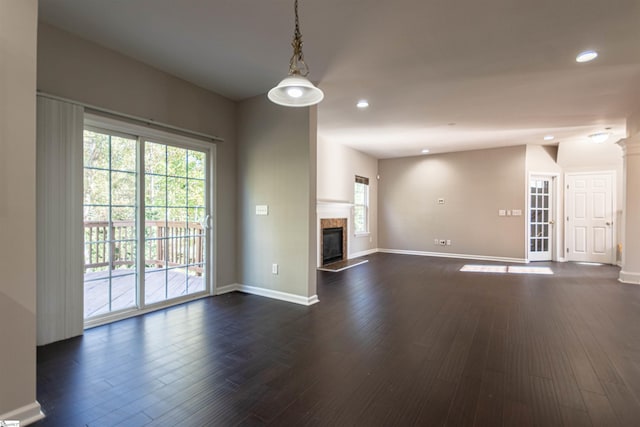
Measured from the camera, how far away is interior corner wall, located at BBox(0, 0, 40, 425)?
160 centimetres

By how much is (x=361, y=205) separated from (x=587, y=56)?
18.5 ft

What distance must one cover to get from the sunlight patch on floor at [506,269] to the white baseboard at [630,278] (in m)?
1.01

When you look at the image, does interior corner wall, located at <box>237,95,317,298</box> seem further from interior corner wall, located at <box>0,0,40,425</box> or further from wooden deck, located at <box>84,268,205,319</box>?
interior corner wall, located at <box>0,0,40,425</box>

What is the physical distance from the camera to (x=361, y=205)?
8.23m

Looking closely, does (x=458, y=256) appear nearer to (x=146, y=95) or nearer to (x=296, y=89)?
(x=296, y=89)

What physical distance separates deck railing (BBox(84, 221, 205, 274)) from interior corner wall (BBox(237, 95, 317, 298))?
0.69 metres

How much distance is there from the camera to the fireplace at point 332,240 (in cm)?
649

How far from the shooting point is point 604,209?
6762 mm

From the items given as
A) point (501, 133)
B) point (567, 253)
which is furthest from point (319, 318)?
point (567, 253)

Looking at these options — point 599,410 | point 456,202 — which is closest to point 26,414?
point 599,410

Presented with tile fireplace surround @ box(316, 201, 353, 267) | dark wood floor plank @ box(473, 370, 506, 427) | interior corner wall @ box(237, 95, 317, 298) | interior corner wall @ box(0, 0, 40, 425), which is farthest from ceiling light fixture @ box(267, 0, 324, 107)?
tile fireplace surround @ box(316, 201, 353, 267)

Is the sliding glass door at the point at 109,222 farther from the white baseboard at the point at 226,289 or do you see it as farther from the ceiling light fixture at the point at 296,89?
the ceiling light fixture at the point at 296,89

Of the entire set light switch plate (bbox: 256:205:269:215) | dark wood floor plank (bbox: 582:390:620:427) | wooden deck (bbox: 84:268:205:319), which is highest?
light switch plate (bbox: 256:205:269:215)

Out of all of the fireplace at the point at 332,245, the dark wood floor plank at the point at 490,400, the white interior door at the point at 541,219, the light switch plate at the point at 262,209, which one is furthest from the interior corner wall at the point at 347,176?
the dark wood floor plank at the point at 490,400
